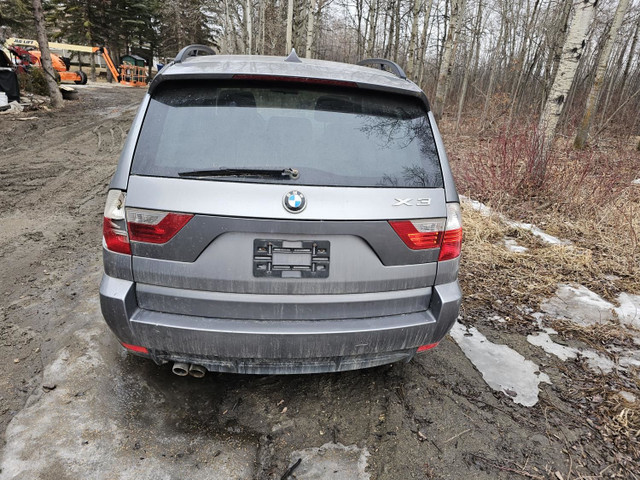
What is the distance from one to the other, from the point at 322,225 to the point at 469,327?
203 cm

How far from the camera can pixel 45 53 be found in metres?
14.2

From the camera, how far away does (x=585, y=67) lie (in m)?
27.4

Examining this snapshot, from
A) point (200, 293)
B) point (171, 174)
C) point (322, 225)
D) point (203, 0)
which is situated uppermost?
point (203, 0)

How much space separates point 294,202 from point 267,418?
4.22 ft

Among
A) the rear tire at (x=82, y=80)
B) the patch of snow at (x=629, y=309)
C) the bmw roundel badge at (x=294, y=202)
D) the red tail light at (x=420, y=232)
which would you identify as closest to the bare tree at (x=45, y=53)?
the rear tire at (x=82, y=80)

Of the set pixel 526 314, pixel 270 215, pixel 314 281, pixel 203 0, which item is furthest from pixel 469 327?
pixel 203 0

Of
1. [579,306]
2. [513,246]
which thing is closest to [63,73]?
[513,246]

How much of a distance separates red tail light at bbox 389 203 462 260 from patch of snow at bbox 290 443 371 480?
3.62 ft

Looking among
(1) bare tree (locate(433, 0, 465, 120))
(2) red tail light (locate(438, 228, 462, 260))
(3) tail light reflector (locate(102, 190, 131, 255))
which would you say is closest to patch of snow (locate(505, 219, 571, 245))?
(2) red tail light (locate(438, 228, 462, 260))

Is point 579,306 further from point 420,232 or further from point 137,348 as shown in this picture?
point 137,348

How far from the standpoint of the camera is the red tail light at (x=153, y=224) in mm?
1828

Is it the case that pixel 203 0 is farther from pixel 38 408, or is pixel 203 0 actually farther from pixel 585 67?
pixel 38 408

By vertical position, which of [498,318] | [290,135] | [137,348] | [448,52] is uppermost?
[448,52]

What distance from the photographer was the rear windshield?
192 centimetres
